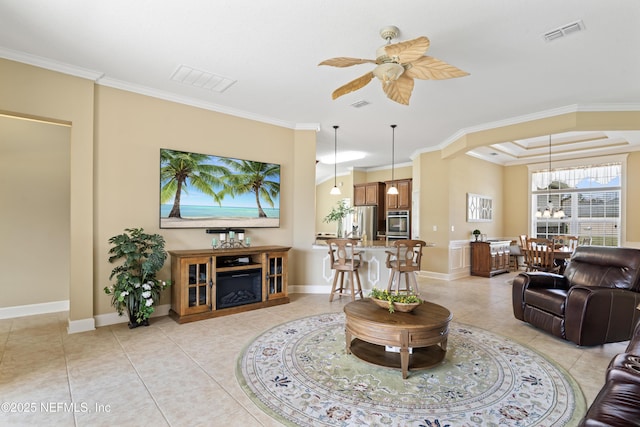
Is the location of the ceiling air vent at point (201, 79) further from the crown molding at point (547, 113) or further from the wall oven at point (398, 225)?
the wall oven at point (398, 225)

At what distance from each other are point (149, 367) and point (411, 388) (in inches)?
85.0

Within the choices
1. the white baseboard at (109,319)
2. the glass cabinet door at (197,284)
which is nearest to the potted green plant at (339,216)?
the glass cabinet door at (197,284)

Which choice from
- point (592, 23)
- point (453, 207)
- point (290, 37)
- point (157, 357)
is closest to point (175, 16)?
point (290, 37)

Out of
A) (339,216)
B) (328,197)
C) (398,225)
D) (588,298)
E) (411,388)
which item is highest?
(328,197)

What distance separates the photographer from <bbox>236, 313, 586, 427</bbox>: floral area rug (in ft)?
6.65

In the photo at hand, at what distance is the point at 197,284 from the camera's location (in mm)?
3963

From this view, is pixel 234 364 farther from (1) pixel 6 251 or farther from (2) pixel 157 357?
(1) pixel 6 251

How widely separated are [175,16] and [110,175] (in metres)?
2.17

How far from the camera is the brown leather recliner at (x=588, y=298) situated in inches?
123

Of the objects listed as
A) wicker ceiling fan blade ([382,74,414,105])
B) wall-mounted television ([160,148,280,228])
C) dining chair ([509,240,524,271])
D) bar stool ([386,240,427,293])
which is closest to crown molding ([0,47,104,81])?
wall-mounted television ([160,148,280,228])

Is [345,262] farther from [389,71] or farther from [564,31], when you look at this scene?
[564,31]

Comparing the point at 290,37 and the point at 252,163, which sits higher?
the point at 290,37

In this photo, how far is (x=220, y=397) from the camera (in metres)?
2.24

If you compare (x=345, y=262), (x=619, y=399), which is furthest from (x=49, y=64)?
(x=619, y=399)
